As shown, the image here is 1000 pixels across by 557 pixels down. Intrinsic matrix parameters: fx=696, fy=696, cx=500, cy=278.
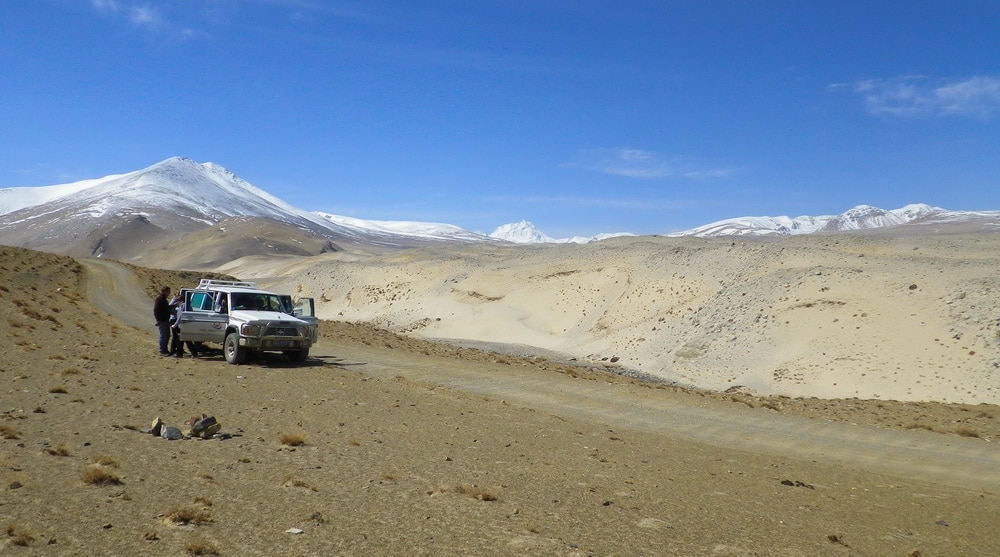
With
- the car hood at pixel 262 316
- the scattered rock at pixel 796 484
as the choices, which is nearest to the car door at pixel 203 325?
the car hood at pixel 262 316

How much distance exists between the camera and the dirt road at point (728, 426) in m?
12.8

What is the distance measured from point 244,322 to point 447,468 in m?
11.2

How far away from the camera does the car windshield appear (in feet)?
65.3

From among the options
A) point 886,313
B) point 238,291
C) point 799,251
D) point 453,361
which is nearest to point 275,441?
point 238,291

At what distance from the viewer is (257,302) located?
20156 millimetres

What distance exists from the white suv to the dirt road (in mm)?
2004

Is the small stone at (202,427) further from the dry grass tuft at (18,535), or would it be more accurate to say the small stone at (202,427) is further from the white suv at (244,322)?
the white suv at (244,322)

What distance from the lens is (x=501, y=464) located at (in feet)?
31.8

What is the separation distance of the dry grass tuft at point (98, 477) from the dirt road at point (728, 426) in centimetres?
960

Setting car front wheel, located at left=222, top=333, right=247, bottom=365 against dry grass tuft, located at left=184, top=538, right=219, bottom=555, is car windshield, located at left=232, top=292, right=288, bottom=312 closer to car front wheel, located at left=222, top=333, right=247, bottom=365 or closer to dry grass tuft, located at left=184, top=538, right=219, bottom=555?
car front wheel, located at left=222, top=333, right=247, bottom=365

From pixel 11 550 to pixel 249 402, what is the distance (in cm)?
765

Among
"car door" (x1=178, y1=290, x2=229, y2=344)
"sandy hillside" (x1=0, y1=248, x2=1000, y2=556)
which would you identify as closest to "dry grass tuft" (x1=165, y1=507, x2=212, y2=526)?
"sandy hillside" (x1=0, y1=248, x2=1000, y2=556)

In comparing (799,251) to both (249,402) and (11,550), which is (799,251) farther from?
(11,550)

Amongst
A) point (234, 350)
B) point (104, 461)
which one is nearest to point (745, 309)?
point (234, 350)
